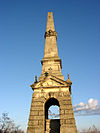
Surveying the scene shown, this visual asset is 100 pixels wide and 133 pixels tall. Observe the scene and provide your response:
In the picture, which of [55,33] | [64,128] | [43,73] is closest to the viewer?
[64,128]

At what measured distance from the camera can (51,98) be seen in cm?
1675

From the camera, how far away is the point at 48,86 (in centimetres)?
1689

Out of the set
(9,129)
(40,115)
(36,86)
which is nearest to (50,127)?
(40,115)

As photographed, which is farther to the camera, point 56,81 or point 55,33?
point 55,33

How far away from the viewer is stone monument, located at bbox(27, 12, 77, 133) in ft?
47.4

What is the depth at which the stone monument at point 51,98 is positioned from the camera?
14.5 meters

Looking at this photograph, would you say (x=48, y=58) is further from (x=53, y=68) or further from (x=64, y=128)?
(x=64, y=128)

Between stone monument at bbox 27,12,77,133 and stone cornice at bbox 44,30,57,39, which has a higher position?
stone cornice at bbox 44,30,57,39

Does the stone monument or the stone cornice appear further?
the stone cornice

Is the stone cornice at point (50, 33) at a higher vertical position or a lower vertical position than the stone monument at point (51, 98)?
higher

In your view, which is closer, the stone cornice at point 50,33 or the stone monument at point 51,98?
the stone monument at point 51,98

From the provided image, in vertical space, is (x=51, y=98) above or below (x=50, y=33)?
below

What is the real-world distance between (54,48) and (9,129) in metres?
44.1

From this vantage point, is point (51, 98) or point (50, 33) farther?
point (50, 33)
